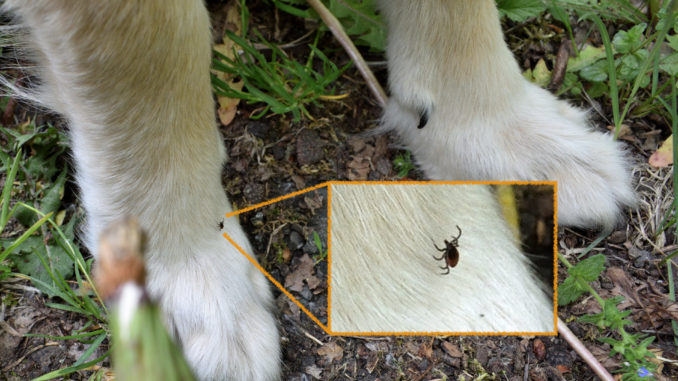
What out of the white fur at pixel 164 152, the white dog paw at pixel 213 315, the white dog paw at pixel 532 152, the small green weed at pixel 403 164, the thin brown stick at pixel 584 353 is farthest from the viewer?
the small green weed at pixel 403 164

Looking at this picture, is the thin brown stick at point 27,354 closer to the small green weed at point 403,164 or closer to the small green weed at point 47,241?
the small green weed at point 47,241

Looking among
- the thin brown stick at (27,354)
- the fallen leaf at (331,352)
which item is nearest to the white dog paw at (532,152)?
the fallen leaf at (331,352)

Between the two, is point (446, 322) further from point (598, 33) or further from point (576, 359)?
point (598, 33)

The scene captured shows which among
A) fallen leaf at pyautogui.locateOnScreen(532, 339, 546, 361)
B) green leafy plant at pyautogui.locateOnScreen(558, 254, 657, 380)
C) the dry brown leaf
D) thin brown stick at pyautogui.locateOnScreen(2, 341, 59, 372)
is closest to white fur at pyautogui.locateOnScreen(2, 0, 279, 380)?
the dry brown leaf

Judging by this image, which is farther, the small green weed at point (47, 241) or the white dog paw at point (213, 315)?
the small green weed at point (47, 241)

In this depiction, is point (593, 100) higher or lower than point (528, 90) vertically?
lower

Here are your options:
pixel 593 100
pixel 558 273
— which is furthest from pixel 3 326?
pixel 593 100

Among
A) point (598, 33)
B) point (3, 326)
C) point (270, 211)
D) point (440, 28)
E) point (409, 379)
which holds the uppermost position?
point (440, 28)

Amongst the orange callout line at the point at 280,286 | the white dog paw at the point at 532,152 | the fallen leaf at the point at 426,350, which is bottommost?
the fallen leaf at the point at 426,350
